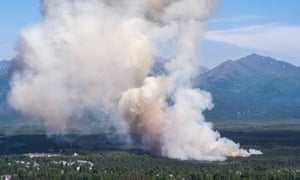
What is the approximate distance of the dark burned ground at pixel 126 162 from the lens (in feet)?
275

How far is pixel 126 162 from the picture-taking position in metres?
100

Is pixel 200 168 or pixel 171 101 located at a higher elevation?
pixel 171 101

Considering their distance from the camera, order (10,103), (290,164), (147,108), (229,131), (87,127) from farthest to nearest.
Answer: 1. (229,131)
2. (87,127)
3. (290,164)
4. (147,108)
5. (10,103)

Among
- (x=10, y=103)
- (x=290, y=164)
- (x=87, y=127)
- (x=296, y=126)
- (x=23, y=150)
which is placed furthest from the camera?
(x=296, y=126)

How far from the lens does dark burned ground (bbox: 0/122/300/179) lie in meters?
83.9

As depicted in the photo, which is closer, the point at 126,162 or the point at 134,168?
the point at 134,168

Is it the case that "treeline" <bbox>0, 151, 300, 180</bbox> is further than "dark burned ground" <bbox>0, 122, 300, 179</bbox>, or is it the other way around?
"dark burned ground" <bbox>0, 122, 300, 179</bbox>

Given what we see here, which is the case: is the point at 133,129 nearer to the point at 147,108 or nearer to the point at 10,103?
the point at 147,108

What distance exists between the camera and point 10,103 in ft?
257

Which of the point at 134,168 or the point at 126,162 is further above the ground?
the point at 126,162

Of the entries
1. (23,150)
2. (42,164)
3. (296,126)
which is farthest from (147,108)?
(296,126)

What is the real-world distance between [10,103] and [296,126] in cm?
13057

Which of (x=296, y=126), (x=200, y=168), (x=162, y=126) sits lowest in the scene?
(x=200, y=168)

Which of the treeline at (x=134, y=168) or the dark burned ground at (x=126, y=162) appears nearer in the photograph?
the treeline at (x=134, y=168)
